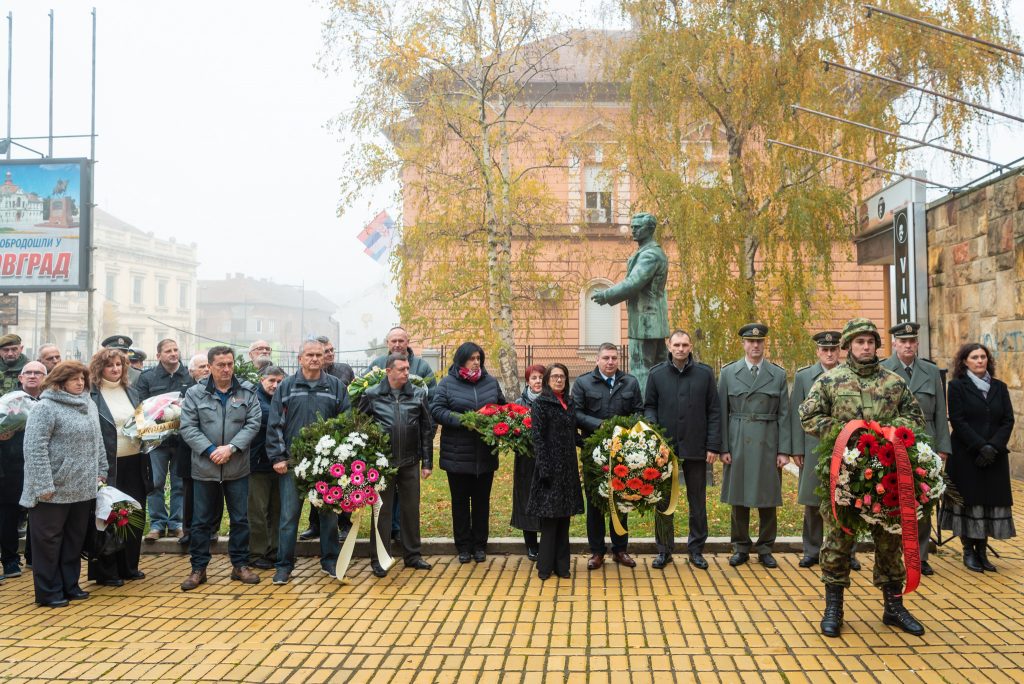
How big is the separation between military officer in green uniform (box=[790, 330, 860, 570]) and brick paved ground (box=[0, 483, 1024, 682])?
0.24m

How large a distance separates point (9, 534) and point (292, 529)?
8.69 feet

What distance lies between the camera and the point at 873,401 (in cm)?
563

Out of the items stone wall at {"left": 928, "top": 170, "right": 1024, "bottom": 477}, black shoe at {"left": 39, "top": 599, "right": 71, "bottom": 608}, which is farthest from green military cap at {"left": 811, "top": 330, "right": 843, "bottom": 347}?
black shoe at {"left": 39, "top": 599, "right": 71, "bottom": 608}

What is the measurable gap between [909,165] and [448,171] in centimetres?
999

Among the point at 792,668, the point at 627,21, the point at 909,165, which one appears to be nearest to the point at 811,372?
the point at 792,668

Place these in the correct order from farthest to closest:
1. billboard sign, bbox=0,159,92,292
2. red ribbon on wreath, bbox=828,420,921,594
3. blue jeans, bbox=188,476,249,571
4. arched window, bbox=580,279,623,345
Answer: arched window, bbox=580,279,623,345 < billboard sign, bbox=0,159,92,292 < blue jeans, bbox=188,476,249,571 < red ribbon on wreath, bbox=828,420,921,594

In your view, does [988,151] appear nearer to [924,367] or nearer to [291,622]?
[924,367]

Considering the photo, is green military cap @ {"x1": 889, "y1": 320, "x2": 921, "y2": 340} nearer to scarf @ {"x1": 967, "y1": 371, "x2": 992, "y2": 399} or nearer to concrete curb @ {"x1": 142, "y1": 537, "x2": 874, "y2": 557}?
scarf @ {"x1": 967, "y1": 371, "x2": 992, "y2": 399}

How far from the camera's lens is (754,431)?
7.51m

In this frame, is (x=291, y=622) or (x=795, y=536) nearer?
(x=291, y=622)

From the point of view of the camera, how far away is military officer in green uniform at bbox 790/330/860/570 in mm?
7228

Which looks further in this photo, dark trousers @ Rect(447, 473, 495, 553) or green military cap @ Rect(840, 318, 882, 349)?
dark trousers @ Rect(447, 473, 495, 553)

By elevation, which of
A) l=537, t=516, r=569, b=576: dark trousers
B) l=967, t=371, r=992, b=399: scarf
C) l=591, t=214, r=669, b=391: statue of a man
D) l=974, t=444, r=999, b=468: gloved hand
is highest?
l=591, t=214, r=669, b=391: statue of a man

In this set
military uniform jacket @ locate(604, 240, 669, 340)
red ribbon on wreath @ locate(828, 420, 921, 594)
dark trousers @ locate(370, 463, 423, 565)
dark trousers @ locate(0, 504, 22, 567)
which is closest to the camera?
red ribbon on wreath @ locate(828, 420, 921, 594)
